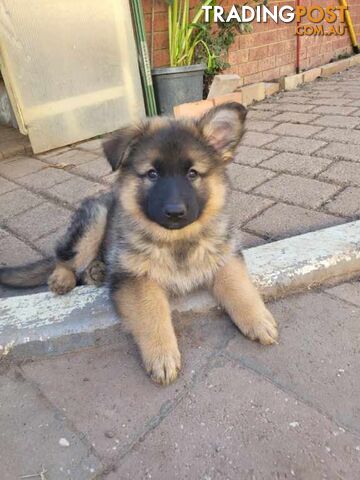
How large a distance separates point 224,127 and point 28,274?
132 cm

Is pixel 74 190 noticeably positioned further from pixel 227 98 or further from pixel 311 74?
pixel 311 74

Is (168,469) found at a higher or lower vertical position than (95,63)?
lower

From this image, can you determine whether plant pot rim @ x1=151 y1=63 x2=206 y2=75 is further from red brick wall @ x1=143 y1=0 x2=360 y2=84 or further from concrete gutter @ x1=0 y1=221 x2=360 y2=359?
concrete gutter @ x1=0 y1=221 x2=360 y2=359

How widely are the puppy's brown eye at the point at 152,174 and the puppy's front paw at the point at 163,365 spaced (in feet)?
2.52

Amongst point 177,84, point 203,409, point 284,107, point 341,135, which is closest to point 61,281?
point 203,409

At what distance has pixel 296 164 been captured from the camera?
3740 millimetres

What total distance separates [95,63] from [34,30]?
73 centimetres

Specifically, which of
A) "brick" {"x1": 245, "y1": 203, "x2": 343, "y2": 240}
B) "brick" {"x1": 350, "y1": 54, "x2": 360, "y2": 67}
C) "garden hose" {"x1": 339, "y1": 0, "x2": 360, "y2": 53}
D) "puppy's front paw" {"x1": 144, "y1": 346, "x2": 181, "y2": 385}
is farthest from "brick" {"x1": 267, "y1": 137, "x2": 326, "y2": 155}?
"garden hose" {"x1": 339, "y1": 0, "x2": 360, "y2": 53}

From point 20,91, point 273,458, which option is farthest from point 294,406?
point 20,91

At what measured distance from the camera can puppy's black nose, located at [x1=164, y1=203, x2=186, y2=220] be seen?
175cm

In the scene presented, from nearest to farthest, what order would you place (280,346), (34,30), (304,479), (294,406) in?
(304,479), (294,406), (280,346), (34,30)

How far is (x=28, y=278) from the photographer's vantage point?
2322 mm

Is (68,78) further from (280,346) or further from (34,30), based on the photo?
(280,346)

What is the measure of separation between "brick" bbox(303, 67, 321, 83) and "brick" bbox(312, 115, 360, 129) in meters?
2.60
